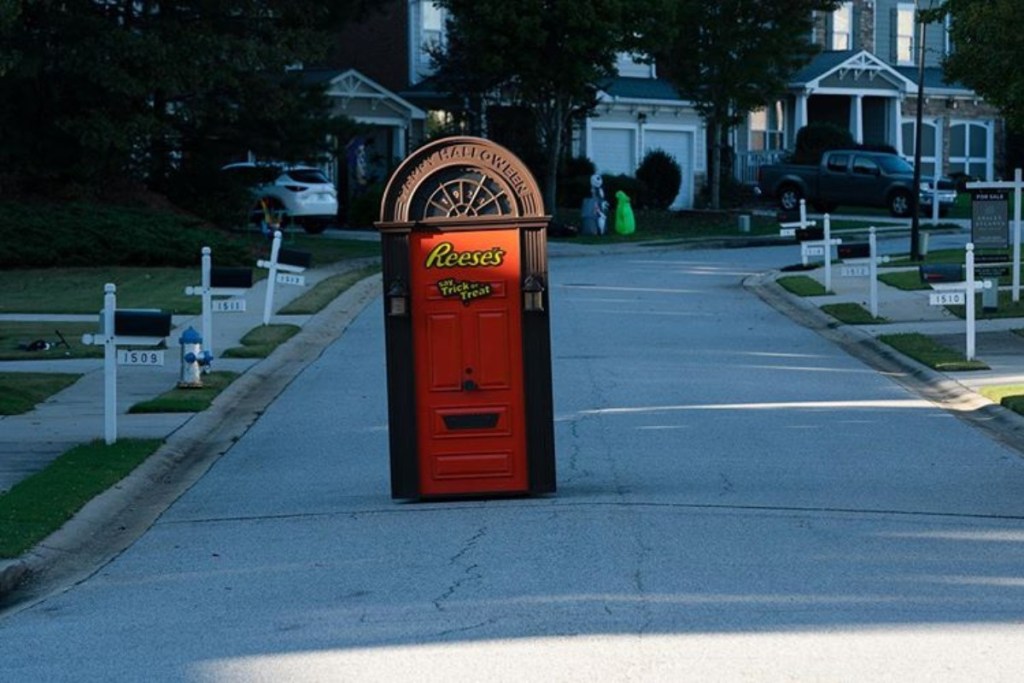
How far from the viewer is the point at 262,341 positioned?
21.9m

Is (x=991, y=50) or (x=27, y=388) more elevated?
(x=991, y=50)

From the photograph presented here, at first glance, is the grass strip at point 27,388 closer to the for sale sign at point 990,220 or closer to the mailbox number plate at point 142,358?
the mailbox number plate at point 142,358

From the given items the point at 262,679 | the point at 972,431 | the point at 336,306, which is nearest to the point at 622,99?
the point at 336,306

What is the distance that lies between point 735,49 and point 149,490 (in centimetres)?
3801

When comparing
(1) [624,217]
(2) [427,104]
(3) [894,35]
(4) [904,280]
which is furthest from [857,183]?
(4) [904,280]

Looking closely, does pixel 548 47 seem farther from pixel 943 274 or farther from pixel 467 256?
pixel 467 256

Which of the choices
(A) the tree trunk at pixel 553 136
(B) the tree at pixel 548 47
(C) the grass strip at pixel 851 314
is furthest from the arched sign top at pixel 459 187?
(A) the tree trunk at pixel 553 136

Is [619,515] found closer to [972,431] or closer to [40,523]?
[40,523]

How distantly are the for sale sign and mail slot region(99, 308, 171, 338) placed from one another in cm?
1409

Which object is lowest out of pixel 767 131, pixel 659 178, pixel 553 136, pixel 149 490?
pixel 149 490

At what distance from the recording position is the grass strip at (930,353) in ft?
61.5

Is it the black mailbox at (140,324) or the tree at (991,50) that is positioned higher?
the tree at (991,50)

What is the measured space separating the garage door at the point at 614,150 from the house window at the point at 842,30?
430 inches

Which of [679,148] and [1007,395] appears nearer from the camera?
[1007,395]
